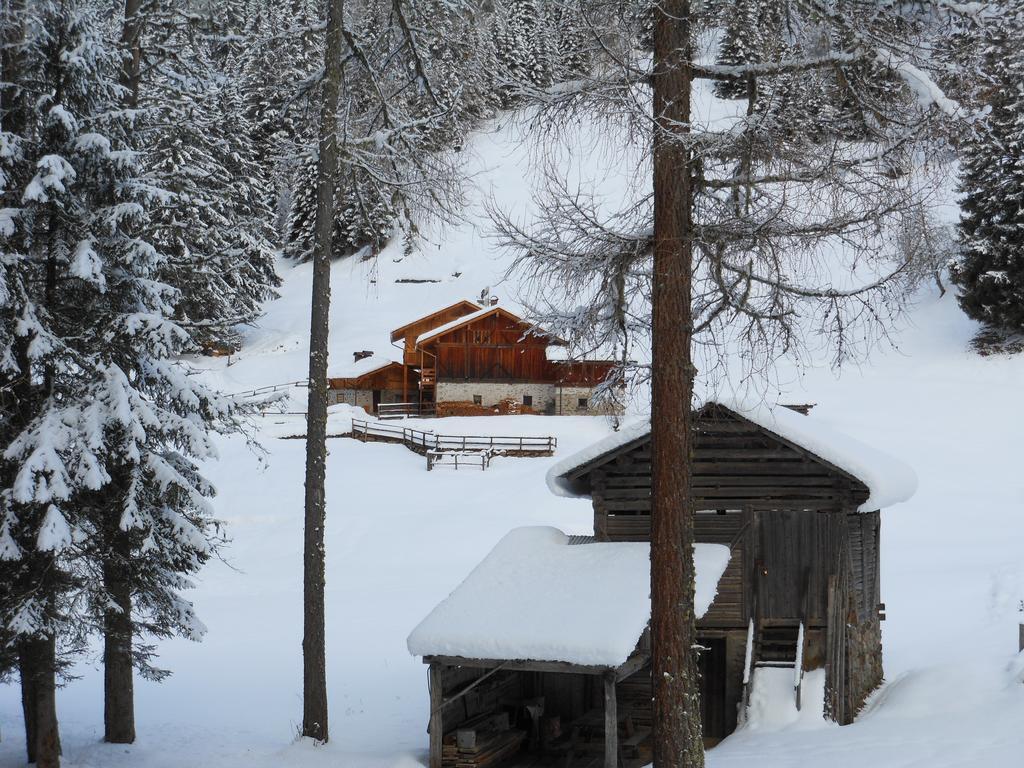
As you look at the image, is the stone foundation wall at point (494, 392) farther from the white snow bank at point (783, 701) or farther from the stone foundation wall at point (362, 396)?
the white snow bank at point (783, 701)

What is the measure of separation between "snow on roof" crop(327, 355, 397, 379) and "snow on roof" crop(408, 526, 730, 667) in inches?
1556

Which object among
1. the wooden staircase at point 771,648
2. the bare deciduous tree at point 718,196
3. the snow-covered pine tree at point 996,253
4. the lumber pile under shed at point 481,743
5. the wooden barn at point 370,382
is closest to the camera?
the bare deciduous tree at point 718,196

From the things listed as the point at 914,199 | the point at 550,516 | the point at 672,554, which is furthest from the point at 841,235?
the point at 550,516

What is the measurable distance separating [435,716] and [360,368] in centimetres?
4218

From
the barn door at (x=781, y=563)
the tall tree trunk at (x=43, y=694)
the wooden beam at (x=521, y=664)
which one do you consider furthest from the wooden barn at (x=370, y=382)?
the wooden beam at (x=521, y=664)

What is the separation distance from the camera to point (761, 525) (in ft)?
48.3

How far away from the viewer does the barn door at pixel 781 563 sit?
14539 mm

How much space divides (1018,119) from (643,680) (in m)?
9.78

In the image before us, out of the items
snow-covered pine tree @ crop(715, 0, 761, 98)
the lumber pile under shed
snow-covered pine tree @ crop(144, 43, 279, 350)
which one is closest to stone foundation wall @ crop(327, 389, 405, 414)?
snow-covered pine tree @ crop(144, 43, 279, 350)

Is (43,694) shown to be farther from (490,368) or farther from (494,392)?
(490,368)

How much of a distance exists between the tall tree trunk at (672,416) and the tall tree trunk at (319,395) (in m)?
6.19

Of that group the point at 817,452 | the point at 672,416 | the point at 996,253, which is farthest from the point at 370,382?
the point at 672,416

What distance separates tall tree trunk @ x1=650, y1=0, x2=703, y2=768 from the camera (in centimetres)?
806

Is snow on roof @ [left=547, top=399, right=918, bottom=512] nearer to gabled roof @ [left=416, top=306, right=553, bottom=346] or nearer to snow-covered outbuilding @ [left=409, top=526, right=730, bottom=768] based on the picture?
snow-covered outbuilding @ [left=409, top=526, right=730, bottom=768]
